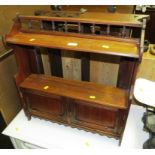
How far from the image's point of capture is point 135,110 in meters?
1.66

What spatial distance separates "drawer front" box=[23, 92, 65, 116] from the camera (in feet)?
4.58

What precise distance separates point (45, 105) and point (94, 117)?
0.44 meters

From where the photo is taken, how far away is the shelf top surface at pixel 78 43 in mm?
1030

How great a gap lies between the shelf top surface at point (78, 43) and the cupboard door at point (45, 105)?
1.47 feet

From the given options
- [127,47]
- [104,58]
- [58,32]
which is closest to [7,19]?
[58,32]

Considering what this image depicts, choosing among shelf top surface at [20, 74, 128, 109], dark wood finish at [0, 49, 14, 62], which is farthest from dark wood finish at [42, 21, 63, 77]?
dark wood finish at [0, 49, 14, 62]

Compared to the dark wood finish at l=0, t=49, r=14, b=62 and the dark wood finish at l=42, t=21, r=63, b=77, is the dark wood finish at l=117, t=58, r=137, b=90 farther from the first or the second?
the dark wood finish at l=0, t=49, r=14, b=62

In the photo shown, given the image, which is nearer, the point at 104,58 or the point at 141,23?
the point at 141,23

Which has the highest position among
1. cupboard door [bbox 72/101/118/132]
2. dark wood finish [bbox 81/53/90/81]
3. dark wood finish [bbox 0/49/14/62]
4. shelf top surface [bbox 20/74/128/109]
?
dark wood finish [bbox 0/49/14/62]

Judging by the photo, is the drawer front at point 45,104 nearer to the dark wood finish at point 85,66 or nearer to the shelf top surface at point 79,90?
the shelf top surface at point 79,90

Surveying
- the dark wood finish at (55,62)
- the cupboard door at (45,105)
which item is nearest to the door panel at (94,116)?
the cupboard door at (45,105)

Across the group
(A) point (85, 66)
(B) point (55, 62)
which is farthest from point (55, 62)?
(A) point (85, 66)
